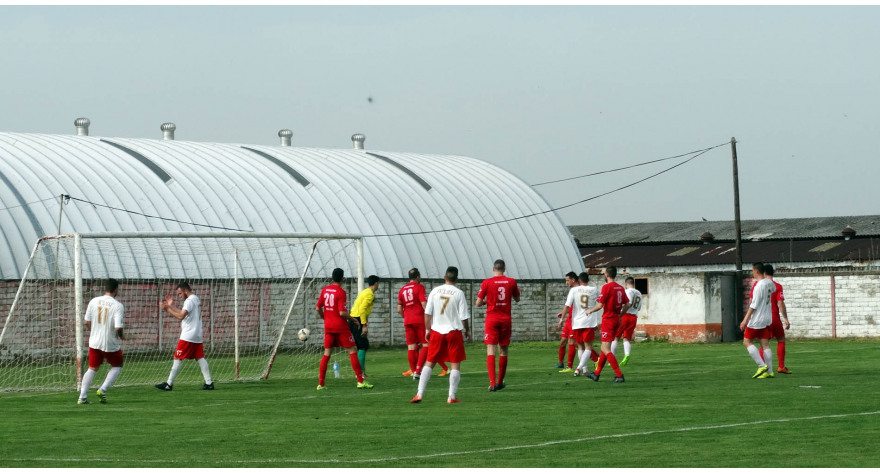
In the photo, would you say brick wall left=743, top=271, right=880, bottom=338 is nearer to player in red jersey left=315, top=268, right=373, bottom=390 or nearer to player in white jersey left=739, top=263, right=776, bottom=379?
player in white jersey left=739, top=263, right=776, bottom=379

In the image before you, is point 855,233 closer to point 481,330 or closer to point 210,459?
point 481,330

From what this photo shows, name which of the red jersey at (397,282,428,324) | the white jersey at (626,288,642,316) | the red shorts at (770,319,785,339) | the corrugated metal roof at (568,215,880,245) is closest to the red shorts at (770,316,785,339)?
the red shorts at (770,319,785,339)

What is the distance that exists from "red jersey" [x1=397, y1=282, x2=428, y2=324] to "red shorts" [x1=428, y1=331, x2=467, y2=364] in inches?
193

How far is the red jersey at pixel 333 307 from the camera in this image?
2033 cm

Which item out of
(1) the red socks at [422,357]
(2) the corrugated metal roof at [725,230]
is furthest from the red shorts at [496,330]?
(2) the corrugated metal roof at [725,230]

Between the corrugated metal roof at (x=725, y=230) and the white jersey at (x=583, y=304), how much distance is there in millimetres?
57083

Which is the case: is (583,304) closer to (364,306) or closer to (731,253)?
(364,306)

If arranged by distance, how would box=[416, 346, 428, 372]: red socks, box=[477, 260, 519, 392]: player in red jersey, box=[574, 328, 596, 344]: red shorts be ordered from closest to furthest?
box=[477, 260, 519, 392]: player in red jersey → box=[416, 346, 428, 372]: red socks → box=[574, 328, 596, 344]: red shorts

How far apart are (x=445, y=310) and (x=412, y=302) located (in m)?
5.30

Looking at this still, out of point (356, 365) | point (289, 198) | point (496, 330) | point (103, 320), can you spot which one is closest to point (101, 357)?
point (103, 320)

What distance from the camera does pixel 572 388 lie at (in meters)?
19.3

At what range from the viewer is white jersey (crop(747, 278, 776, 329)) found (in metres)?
20.7

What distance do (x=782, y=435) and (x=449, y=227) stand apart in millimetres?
32656

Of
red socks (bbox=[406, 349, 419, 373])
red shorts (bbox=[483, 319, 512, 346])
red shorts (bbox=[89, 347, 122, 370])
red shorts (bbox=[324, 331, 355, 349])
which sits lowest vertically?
red socks (bbox=[406, 349, 419, 373])
